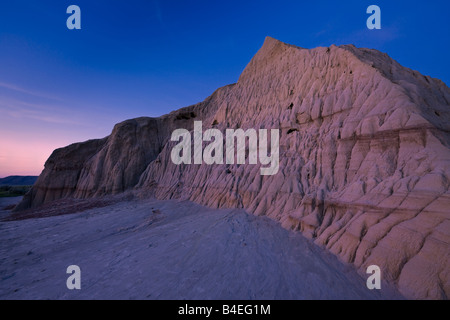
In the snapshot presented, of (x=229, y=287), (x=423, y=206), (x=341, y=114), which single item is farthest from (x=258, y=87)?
(x=229, y=287)

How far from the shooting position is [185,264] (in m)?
6.62

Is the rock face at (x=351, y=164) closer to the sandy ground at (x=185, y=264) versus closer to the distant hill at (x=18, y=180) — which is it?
the sandy ground at (x=185, y=264)

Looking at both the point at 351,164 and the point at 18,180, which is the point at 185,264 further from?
the point at 18,180

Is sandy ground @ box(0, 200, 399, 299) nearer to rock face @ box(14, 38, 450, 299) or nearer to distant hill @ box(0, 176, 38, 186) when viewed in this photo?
rock face @ box(14, 38, 450, 299)

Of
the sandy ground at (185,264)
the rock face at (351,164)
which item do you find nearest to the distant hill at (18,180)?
the rock face at (351,164)

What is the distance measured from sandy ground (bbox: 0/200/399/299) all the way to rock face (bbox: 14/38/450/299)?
0.95 metres

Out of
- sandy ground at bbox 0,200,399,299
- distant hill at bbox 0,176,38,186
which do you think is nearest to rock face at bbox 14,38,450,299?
sandy ground at bbox 0,200,399,299

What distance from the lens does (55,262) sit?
25.3ft

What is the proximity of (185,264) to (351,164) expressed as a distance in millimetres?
8343

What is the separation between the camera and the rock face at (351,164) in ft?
17.6

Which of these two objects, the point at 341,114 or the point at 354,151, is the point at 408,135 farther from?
the point at 341,114

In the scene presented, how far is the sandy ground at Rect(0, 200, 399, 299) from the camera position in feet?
16.9

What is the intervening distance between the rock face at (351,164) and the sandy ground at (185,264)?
0.95m
